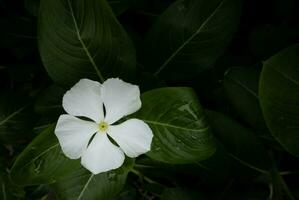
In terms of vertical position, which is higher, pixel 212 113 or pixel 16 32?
pixel 212 113

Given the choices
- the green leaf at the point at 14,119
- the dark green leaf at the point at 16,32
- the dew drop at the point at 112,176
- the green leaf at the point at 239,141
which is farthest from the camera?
the dark green leaf at the point at 16,32

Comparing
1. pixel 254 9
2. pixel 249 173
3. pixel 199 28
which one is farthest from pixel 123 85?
pixel 254 9

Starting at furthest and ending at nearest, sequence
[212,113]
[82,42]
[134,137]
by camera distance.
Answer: [212,113] < [82,42] < [134,137]

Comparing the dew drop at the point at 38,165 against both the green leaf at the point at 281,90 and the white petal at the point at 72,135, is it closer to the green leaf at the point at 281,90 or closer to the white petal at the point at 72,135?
the white petal at the point at 72,135

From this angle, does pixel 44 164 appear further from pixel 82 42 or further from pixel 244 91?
pixel 244 91

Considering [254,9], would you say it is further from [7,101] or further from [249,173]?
[7,101]

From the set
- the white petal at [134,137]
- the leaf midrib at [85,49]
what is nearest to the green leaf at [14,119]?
the leaf midrib at [85,49]

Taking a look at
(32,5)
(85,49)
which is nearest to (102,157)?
(85,49)
